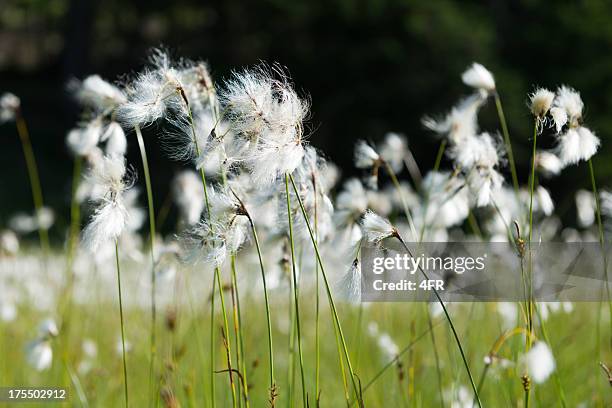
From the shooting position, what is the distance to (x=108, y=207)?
144 centimetres

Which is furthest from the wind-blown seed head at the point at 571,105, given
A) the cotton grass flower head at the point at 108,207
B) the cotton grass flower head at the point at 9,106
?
the cotton grass flower head at the point at 9,106

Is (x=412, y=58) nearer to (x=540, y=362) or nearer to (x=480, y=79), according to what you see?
(x=480, y=79)

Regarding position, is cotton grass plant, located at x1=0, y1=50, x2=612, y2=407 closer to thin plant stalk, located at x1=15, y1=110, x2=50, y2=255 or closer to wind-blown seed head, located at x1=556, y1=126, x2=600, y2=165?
wind-blown seed head, located at x1=556, y1=126, x2=600, y2=165

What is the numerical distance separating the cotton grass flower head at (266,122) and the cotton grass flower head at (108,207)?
0.27m

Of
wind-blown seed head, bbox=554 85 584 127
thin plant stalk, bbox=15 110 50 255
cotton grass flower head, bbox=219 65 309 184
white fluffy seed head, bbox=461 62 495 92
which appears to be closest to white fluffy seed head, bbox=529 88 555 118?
wind-blown seed head, bbox=554 85 584 127

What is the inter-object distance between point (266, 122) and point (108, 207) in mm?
352

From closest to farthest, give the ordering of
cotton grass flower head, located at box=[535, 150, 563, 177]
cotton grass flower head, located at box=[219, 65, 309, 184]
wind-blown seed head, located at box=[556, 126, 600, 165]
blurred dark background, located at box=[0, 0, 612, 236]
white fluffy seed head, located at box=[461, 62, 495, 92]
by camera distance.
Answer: cotton grass flower head, located at box=[219, 65, 309, 184] < wind-blown seed head, located at box=[556, 126, 600, 165] < white fluffy seed head, located at box=[461, 62, 495, 92] < cotton grass flower head, located at box=[535, 150, 563, 177] < blurred dark background, located at box=[0, 0, 612, 236]

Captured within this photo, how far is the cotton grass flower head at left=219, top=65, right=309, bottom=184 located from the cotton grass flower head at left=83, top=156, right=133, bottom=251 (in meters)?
0.27

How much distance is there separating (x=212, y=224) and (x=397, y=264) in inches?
29.4

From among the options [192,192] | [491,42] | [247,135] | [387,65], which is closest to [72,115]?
[387,65]

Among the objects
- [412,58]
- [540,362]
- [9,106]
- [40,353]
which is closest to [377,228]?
[540,362]

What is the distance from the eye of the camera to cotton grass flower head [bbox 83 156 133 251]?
142 centimetres

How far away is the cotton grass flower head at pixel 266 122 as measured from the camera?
1331 mm

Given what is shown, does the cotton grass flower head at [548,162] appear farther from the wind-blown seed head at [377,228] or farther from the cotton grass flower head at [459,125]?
the wind-blown seed head at [377,228]
